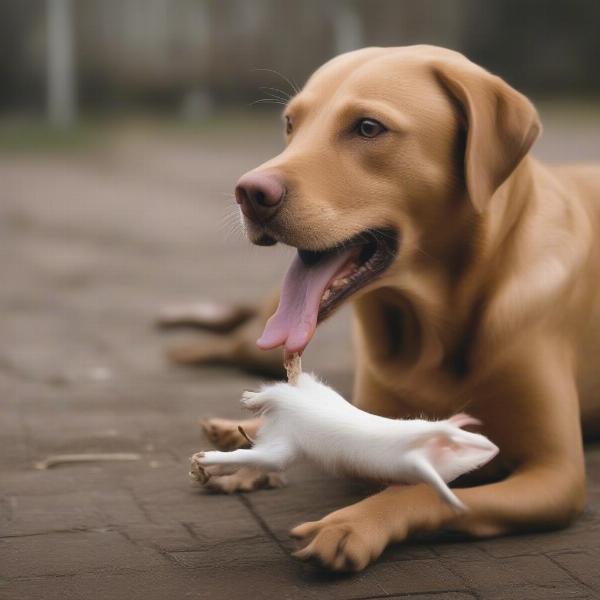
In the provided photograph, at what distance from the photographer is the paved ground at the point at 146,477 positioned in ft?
9.22

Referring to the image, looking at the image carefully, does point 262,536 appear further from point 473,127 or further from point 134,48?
point 134,48

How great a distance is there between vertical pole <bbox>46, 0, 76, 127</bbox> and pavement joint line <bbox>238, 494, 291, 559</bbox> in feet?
43.6

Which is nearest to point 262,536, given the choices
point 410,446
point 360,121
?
point 410,446

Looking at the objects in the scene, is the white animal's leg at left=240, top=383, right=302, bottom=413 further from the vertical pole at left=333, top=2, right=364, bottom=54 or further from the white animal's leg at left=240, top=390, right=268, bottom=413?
the vertical pole at left=333, top=2, right=364, bottom=54

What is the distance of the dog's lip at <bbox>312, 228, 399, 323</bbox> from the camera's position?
3316 millimetres

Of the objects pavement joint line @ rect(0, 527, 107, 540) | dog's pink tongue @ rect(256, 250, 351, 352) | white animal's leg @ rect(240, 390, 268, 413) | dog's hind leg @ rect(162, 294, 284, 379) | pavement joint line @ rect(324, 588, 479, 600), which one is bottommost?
dog's hind leg @ rect(162, 294, 284, 379)

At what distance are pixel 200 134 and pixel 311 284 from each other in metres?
12.6

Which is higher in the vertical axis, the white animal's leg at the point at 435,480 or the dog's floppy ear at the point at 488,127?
the dog's floppy ear at the point at 488,127

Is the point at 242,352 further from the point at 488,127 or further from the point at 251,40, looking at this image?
the point at 251,40

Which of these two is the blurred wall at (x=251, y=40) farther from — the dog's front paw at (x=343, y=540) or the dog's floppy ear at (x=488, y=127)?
the dog's front paw at (x=343, y=540)

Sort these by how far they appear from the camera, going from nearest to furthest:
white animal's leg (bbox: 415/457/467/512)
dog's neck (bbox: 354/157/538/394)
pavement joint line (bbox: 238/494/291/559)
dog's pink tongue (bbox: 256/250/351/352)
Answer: white animal's leg (bbox: 415/457/467/512) < pavement joint line (bbox: 238/494/291/559) < dog's pink tongue (bbox: 256/250/351/352) < dog's neck (bbox: 354/157/538/394)

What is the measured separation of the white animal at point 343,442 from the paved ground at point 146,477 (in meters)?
0.23

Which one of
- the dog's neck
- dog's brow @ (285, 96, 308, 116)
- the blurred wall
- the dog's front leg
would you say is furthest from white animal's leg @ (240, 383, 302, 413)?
the blurred wall

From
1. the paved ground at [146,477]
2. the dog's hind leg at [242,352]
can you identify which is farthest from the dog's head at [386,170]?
the dog's hind leg at [242,352]
